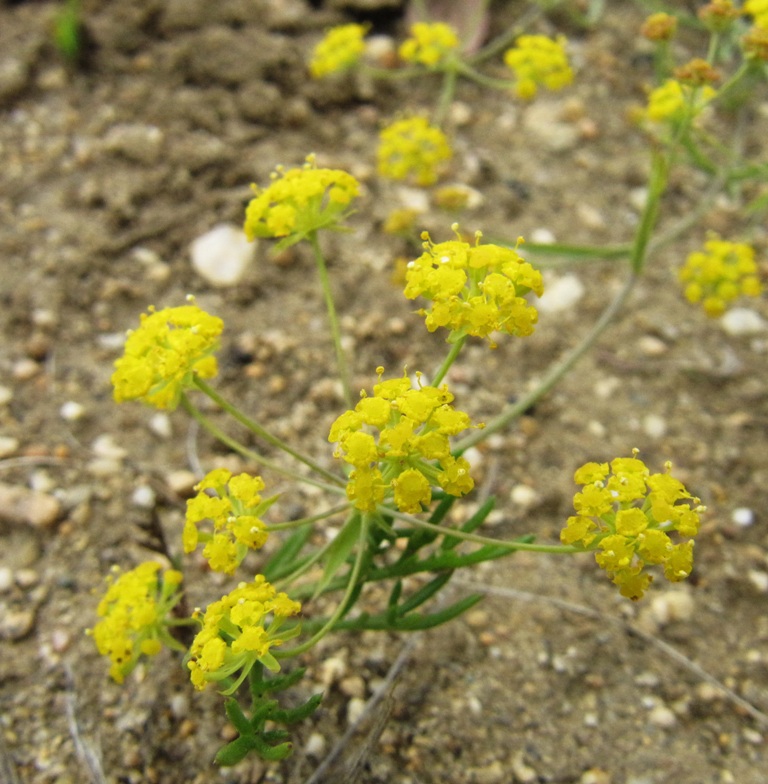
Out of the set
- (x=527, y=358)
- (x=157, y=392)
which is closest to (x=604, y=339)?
(x=527, y=358)

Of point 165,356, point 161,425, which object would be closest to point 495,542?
point 165,356

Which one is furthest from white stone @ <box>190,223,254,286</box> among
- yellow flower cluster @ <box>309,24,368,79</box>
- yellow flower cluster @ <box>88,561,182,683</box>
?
yellow flower cluster @ <box>88,561,182,683</box>

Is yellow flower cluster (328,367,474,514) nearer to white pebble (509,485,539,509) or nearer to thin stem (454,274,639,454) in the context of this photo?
thin stem (454,274,639,454)

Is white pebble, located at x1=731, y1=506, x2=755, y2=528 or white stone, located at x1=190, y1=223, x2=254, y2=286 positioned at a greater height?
white stone, located at x1=190, y1=223, x2=254, y2=286

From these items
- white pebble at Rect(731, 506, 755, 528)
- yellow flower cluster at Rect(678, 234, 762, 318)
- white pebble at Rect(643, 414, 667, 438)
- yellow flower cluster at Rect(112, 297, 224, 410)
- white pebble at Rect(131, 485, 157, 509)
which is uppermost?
yellow flower cluster at Rect(112, 297, 224, 410)

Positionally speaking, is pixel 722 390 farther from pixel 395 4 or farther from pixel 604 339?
pixel 395 4

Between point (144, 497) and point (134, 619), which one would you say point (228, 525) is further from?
point (144, 497)
